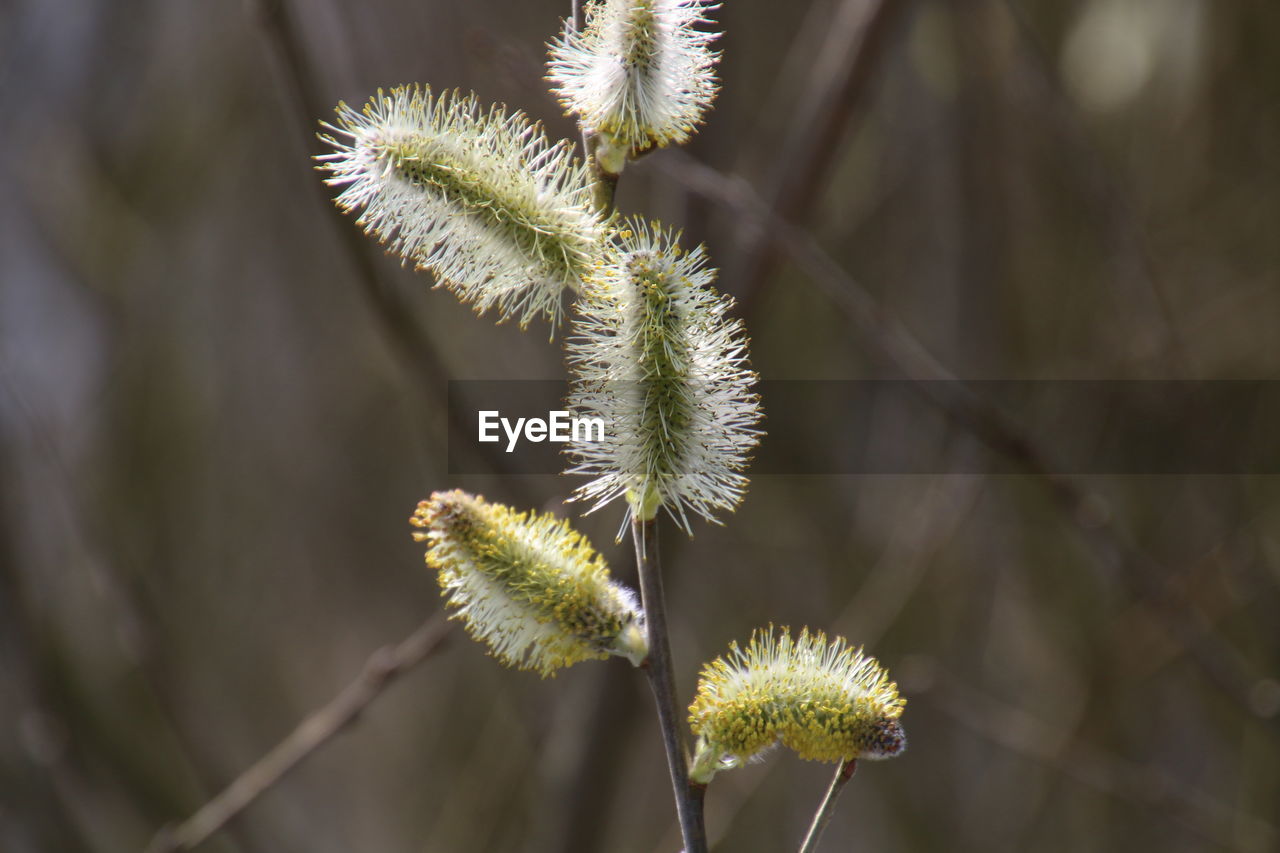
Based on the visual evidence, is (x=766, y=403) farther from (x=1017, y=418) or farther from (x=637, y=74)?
(x=637, y=74)

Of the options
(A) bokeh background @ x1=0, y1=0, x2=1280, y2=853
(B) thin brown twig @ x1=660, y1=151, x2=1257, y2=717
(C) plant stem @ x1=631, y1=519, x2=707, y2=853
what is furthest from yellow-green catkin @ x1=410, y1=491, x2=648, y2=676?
(A) bokeh background @ x1=0, y1=0, x2=1280, y2=853

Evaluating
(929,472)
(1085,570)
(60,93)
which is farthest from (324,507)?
(1085,570)

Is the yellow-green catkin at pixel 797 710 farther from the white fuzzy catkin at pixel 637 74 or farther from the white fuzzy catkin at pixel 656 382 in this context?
the white fuzzy catkin at pixel 637 74

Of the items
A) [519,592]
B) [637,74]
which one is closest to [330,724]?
[519,592]

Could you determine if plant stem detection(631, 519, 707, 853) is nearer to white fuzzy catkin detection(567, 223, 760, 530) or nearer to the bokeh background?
white fuzzy catkin detection(567, 223, 760, 530)

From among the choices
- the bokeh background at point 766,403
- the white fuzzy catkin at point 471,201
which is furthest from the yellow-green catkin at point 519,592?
the bokeh background at point 766,403
